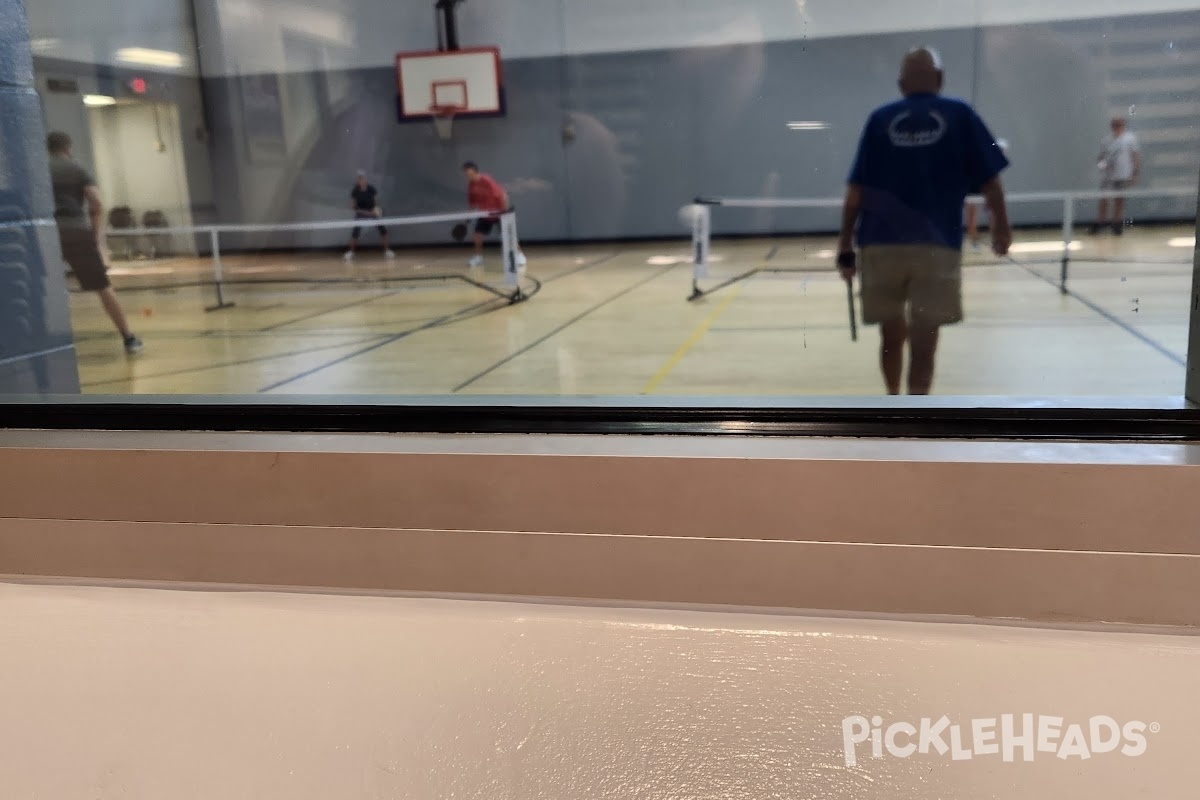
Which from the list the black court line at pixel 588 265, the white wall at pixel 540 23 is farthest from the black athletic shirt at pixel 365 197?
the black court line at pixel 588 265

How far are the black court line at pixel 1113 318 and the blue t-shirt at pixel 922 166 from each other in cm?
179

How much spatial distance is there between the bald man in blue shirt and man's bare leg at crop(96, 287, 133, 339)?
4363 millimetres

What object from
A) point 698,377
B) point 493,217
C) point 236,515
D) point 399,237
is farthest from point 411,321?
point 236,515

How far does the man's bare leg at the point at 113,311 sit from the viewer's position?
17.4 ft

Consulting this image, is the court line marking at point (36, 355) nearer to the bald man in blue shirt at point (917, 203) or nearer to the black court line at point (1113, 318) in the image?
the bald man in blue shirt at point (917, 203)

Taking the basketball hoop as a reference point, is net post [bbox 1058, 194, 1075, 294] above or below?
below

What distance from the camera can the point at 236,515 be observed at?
159 centimetres

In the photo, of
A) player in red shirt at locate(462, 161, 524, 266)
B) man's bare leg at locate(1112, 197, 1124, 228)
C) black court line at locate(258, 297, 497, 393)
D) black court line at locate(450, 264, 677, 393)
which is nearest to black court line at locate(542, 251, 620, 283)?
black court line at locate(450, 264, 677, 393)

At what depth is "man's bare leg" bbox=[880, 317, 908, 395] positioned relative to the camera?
296 centimetres

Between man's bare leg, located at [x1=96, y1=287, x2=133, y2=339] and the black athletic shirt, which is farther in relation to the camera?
the black athletic shirt

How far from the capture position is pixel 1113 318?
18.8 ft

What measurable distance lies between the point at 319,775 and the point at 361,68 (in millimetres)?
8958

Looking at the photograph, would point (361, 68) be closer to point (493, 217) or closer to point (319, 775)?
point (493, 217)

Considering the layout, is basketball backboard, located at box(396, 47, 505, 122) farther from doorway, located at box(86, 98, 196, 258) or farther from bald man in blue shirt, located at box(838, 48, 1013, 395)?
bald man in blue shirt, located at box(838, 48, 1013, 395)
